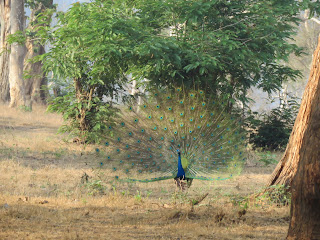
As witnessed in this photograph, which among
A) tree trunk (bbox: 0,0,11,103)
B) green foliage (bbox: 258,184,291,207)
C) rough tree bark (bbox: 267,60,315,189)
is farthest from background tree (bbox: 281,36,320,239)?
tree trunk (bbox: 0,0,11,103)

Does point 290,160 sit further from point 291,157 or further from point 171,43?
point 171,43

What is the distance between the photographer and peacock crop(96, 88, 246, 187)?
8.04 meters

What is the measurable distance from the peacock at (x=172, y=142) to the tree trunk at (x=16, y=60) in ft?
51.3

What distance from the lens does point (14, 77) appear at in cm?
2278

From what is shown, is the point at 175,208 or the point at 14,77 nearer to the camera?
the point at 175,208

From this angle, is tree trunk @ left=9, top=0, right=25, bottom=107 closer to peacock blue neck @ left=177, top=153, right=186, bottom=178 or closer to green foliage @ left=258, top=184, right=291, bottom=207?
peacock blue neck @ left=177, top=153, right=186, bottom=178

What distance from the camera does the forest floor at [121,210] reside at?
16.7 ft

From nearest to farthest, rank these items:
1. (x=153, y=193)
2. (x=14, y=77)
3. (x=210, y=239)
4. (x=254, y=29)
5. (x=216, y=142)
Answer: (x=210, y=239), (x=153, y=193), (x=216, y=142), (x=254, y=29), (x=14, y=77)

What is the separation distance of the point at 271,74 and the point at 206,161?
5.44 meters

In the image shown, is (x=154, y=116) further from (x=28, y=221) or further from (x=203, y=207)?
(x=28, y=221)

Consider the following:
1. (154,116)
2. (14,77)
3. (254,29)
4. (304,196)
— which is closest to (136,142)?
(154,116)

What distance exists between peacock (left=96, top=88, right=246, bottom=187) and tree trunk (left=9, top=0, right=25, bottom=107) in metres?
15.6

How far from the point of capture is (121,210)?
20.2 feet

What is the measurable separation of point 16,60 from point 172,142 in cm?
1653
